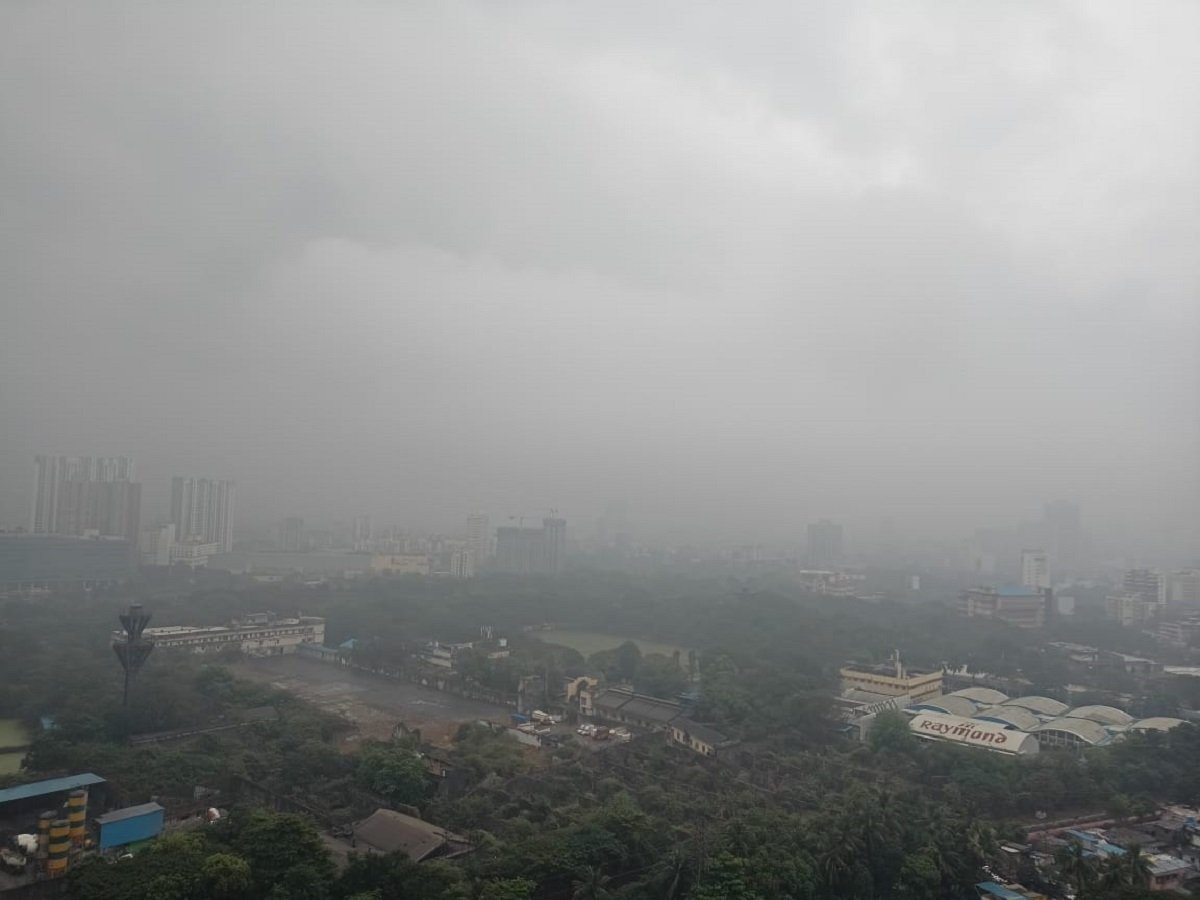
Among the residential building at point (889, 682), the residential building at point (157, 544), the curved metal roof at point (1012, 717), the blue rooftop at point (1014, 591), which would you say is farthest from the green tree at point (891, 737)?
the residential building at point (157, 544)

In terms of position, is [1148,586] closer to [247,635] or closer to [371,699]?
[371,699]

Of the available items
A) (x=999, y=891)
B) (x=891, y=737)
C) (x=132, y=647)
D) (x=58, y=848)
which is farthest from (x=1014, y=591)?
(x=58, y=848)

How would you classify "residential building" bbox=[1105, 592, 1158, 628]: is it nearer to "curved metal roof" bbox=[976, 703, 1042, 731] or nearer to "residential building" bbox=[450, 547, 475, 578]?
"curved metal roof" bbox=[976, 703, 1042, 731]

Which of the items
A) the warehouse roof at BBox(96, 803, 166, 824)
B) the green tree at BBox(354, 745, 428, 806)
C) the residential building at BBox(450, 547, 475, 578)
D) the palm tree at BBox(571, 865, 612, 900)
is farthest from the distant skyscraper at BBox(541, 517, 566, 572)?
the palm tree at BBox(571, 865, 612, 900)

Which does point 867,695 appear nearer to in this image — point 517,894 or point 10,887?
point 517,894

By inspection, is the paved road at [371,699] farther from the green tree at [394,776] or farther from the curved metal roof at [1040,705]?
the curved metal roof at [1040,705]
